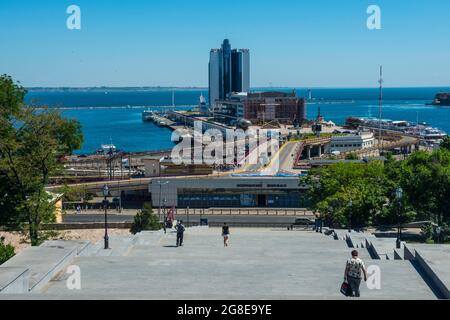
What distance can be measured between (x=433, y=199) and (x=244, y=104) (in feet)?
476

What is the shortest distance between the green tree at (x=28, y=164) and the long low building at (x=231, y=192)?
33299 mm

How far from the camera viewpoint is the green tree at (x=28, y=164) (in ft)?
69.8

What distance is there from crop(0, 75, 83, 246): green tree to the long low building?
109 feet

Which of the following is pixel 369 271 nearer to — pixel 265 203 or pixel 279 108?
pixel 265 203

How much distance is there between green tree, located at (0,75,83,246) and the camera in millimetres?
21281

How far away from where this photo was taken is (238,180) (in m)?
56.6

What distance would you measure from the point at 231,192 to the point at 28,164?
36.4 metres

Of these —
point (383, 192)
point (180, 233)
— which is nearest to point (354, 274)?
point (180, 233)

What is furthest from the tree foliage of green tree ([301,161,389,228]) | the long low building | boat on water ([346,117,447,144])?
boat on water ([346,117,447,144])

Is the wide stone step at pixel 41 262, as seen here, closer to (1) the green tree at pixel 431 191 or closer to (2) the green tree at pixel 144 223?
(2) the green tree at pixel 144 223

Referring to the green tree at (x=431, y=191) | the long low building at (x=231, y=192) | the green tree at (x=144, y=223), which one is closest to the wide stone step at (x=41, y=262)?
the green tree at (x=144, y=223)

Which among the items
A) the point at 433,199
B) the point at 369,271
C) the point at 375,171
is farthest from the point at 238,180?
the point at 369,271

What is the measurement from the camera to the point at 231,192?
56906 mm

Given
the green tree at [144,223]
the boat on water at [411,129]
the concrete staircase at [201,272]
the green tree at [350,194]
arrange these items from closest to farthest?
1. the concrete staircase at [201,272]
2. the green tree at [350,194]
3. the green tree at [144,223]
4. the boat on water at [411,129]
